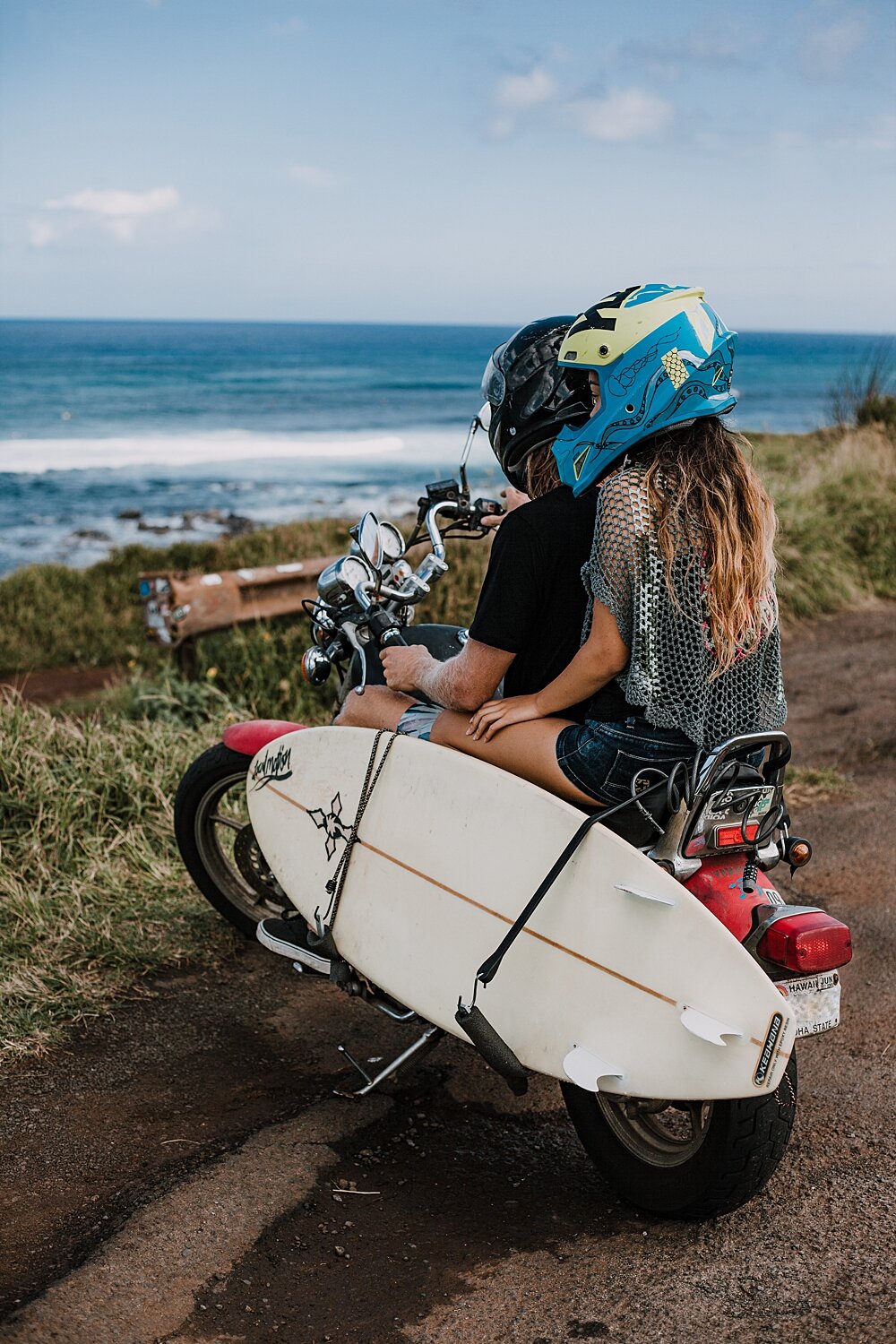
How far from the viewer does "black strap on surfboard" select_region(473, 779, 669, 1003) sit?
2641mm

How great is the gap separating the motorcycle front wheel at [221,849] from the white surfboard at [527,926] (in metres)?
0.61

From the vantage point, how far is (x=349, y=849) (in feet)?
10.9

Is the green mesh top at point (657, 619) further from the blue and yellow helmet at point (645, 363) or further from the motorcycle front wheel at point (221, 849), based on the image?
the motorcycle front wheel at point (221, 849)

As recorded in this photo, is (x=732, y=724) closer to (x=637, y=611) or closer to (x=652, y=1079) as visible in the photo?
(x=637, y=611)

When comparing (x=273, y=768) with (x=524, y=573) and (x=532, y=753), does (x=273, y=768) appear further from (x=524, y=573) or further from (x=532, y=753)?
(x=524, y=573)

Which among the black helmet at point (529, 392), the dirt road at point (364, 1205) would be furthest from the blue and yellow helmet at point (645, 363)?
the dirt road at point (364, 1205)

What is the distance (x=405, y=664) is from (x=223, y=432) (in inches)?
1815

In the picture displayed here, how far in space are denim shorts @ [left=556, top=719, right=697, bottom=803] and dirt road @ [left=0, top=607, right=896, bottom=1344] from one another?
3.44ft

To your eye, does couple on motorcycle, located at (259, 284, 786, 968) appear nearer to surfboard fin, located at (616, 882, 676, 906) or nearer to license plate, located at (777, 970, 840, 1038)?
surfboard fin, located at (616, 882, 676, 906)

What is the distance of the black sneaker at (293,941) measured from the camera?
3449 mm

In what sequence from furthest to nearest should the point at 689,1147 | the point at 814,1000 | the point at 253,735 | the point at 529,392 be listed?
the point at 253,735, the point at 529,392, the point at 689,1147, the point at 814,1000

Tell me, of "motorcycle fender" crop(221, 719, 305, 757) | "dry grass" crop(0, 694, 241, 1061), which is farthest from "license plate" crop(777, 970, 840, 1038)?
"dry grass" crop(0, 694, 241, 1061)

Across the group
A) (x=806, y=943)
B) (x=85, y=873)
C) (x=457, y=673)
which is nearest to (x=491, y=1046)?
(x=806, y=943)

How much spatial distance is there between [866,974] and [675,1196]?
1.63 meters
